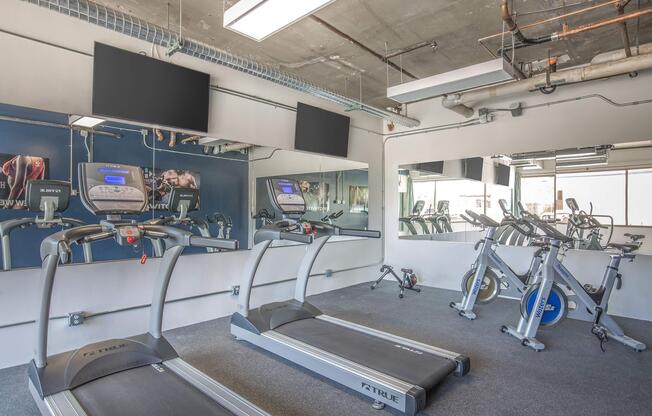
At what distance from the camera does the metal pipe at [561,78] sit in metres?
3.85

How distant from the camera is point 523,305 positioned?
11.5 ft

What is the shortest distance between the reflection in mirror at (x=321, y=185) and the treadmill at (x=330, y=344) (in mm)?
795

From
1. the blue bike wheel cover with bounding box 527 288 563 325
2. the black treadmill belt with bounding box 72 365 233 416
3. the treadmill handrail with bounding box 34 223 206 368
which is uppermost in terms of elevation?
the treadmill handrail with bounding box 34 223 206 368

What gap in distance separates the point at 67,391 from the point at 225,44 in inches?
159

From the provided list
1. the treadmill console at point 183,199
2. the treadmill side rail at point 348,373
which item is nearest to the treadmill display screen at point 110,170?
the treadmill console at point 183,199

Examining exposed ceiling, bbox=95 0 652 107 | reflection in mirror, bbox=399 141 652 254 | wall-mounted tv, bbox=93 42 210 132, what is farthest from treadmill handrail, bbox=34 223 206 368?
reflection in mirror, bbox=399 141 652 254

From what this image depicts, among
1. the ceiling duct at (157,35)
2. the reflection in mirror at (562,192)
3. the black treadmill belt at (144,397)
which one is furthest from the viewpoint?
the reflection in mirror at (562,192)

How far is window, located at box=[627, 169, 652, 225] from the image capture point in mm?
4328

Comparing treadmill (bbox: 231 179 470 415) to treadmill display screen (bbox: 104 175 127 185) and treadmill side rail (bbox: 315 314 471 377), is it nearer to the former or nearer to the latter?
treadmill side rail (bbox: 315 314 471 377)

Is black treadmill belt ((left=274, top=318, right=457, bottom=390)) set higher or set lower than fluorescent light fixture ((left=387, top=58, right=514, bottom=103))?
lower

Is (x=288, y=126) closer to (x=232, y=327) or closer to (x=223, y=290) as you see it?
(x=223, y=290)

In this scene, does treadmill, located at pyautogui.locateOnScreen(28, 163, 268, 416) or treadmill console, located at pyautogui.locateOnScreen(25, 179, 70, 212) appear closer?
treadmill, located at pyautogui.locateOnScreen(28, 163, 268, 416)

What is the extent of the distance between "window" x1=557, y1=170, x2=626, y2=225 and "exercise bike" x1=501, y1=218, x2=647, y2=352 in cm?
132

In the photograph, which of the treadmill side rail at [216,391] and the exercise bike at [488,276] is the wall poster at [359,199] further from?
the treadmill side rail at [216,391]
